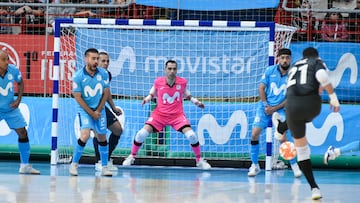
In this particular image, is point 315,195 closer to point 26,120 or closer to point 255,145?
point 255,145

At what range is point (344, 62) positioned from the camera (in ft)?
58.2

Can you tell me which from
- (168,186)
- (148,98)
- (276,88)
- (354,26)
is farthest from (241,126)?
(168,186)

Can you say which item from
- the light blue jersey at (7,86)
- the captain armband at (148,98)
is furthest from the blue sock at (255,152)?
the light blue jersey at (7,86)

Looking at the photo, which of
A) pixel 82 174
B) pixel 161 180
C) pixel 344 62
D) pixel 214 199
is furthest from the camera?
pixel 344 62

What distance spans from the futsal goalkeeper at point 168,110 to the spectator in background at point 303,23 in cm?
311

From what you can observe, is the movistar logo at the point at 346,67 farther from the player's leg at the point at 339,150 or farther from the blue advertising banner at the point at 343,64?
the player's leg at the point at 339,150

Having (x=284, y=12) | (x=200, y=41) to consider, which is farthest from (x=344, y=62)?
(x=200, y=41)

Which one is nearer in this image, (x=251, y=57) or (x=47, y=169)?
(x=47, y=169)

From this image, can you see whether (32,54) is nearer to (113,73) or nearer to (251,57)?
(113,73)

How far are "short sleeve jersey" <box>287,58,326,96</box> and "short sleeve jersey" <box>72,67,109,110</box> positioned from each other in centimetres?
443

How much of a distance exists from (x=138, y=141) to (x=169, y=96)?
108cm

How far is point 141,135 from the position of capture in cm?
1667

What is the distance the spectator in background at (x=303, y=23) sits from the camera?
18344 millimetres

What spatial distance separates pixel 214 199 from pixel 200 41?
6.84 m
